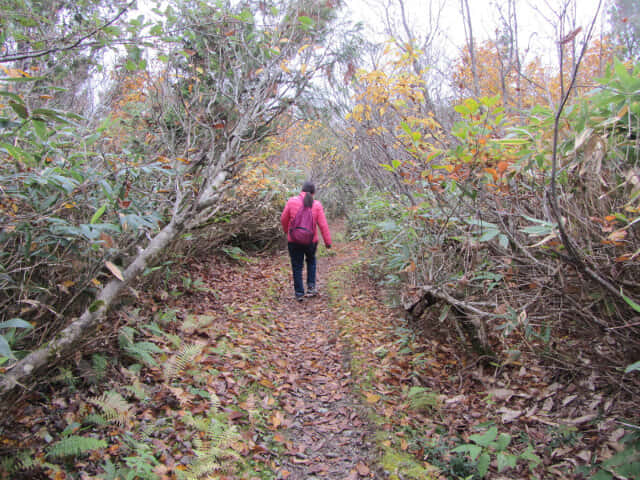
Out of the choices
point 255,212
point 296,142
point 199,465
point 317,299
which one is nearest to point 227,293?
point 317,299

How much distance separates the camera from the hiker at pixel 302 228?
6.59 m

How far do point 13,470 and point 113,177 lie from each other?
88.2 inches

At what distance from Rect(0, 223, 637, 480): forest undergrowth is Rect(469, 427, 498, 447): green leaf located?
0.04 feet

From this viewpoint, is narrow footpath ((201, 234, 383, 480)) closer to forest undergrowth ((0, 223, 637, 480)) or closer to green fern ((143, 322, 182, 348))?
forest undergrowth ((0, 223, 637, 480))

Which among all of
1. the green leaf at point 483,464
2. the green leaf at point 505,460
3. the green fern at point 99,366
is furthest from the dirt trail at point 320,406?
the green fern at point 99,366

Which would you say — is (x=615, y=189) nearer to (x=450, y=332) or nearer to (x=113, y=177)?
(x=450, y=332)

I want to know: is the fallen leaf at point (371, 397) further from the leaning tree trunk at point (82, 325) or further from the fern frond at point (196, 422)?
the leaning tree trunk at point (82, 325)

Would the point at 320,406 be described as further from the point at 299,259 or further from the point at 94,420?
the point at 299,259

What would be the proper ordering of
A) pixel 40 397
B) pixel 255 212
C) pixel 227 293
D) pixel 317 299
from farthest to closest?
pixel 255 212 → pixel 317 299 → pixel 227 293 → pixel 40 397

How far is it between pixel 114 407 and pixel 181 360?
886 mm

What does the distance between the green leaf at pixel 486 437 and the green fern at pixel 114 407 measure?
261cm

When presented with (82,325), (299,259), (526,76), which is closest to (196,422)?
(82,325)

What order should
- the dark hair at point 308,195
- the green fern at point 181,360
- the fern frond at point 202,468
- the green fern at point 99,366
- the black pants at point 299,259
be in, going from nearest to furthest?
the fern frond at point 202,468, the green fern at point 99,366, the green fern at point 181,360, the dark hair at point 308,195, the black pants at point 299,259

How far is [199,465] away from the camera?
2.53 meters
